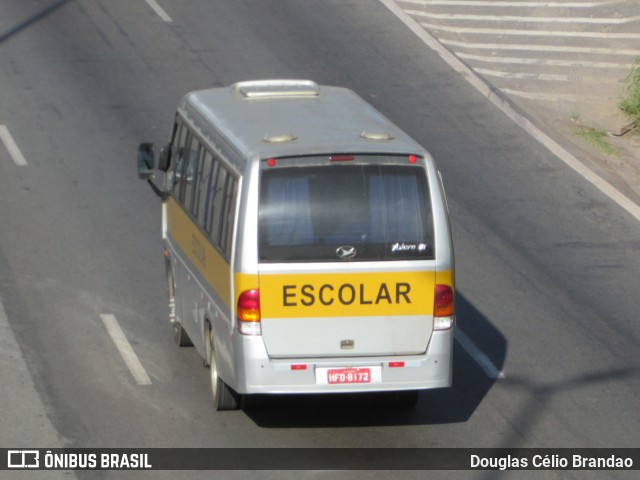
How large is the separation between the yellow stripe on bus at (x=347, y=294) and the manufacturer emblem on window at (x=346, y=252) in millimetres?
153

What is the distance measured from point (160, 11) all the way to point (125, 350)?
1509cm

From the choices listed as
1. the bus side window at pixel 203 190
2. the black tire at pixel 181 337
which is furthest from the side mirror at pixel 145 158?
the black tire at pixel 181 337

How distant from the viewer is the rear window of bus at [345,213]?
10.4 metres

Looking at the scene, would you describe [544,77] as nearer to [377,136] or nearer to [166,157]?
[166,157]

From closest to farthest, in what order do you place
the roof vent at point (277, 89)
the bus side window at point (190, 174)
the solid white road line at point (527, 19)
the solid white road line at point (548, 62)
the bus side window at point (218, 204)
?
the bus side window at point (218, 204) < the bus side window at point (190, 174) < the roof vent at point (277, 89) < the solid white road line at point (548, 62) < the solid white road line at point (527, 19)

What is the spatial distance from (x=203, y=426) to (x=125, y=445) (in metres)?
0.75

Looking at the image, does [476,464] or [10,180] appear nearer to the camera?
[476,464]

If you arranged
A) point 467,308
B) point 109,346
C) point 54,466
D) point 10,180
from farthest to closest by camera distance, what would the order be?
1. point 10,180
2. point 467,308
3. point 109,346
4. point 54,466

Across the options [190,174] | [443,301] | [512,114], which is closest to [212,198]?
[190,174]

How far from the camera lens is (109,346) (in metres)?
13.2

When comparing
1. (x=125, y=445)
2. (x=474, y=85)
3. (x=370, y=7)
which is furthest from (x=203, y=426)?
(x=370, y=7)

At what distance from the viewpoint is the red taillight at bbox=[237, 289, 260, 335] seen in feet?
34.1

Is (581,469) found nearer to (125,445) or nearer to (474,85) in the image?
(125,445)

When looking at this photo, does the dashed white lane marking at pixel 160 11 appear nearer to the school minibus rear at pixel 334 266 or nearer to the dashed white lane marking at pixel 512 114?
the dashed white lane marking at pixel 512 114
